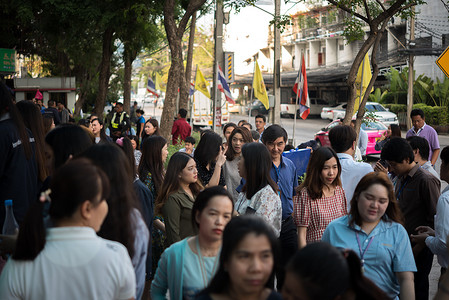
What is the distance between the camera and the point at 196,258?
3545 mm

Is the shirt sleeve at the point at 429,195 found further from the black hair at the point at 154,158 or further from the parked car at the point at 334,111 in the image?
the parked car at the point at 334,111

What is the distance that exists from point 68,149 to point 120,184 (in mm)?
645

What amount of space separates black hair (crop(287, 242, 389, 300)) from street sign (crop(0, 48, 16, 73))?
22385mm

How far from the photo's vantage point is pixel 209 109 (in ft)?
116

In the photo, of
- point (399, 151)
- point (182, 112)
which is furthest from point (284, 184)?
point (182, 112)

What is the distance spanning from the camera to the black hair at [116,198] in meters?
3.30

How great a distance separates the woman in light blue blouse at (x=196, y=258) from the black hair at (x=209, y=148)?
343cm

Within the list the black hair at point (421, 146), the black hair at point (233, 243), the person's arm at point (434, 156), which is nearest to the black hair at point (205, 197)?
the black hair at point (233, 243)

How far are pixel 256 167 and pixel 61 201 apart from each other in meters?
2.52

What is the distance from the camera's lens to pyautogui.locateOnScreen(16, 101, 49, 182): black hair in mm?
5305

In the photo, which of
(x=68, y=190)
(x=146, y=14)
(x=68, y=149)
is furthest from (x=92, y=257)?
(x=146, y=14)

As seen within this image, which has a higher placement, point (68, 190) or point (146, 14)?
point (146, 14)

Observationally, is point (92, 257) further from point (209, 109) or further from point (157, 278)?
point (209, 109)

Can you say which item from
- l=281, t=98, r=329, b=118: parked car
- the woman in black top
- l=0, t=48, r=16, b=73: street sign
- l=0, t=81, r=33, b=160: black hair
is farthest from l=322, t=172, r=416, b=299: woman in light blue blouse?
l=281, t=98, r=329, b=118: parked car
